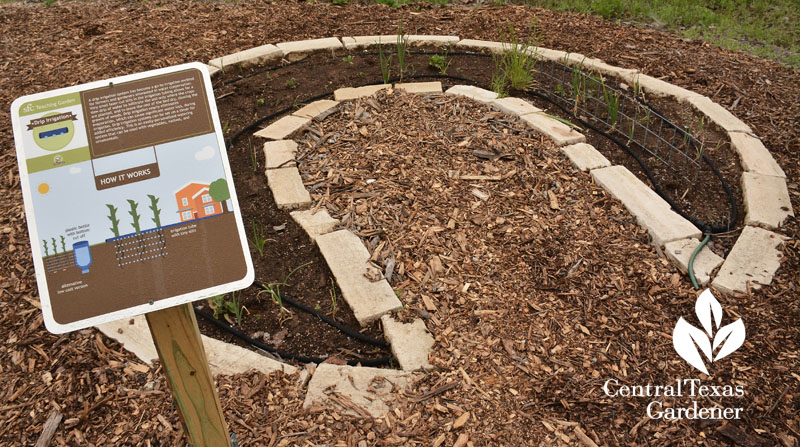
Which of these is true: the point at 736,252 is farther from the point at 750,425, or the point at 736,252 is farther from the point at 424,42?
the point at 424,42

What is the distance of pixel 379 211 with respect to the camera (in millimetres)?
3600

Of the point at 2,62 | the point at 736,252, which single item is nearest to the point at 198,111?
the point at 736,252

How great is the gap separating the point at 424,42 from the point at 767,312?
362 cm

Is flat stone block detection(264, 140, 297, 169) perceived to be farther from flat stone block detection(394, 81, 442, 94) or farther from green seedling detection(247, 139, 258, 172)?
flat stone block detection(394, 81, 442, 94)

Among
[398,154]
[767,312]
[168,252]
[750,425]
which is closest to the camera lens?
[168,252]

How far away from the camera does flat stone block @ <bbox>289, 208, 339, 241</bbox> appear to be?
3.48 m

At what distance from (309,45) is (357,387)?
3.64 meters

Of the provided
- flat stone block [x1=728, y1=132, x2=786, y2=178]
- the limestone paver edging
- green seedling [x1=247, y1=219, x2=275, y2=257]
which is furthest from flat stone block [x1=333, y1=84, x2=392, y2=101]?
flat stone block [x1=728, y1=132, x2=786, y2=178]

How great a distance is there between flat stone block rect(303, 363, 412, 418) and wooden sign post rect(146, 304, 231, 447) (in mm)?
541

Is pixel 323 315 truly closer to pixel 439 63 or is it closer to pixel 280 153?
pixel 280 153

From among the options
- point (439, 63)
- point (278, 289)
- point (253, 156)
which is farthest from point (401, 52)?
point (278, 289)

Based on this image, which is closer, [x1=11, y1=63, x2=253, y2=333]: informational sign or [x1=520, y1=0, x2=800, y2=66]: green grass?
[x1=11, y1=63, x2=253, y2=333]: informational sign

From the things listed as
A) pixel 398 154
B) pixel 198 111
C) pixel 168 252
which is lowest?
pixel 398 154

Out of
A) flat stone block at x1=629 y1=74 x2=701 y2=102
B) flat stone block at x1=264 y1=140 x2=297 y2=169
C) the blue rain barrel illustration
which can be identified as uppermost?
the blue rain barrel illustration
